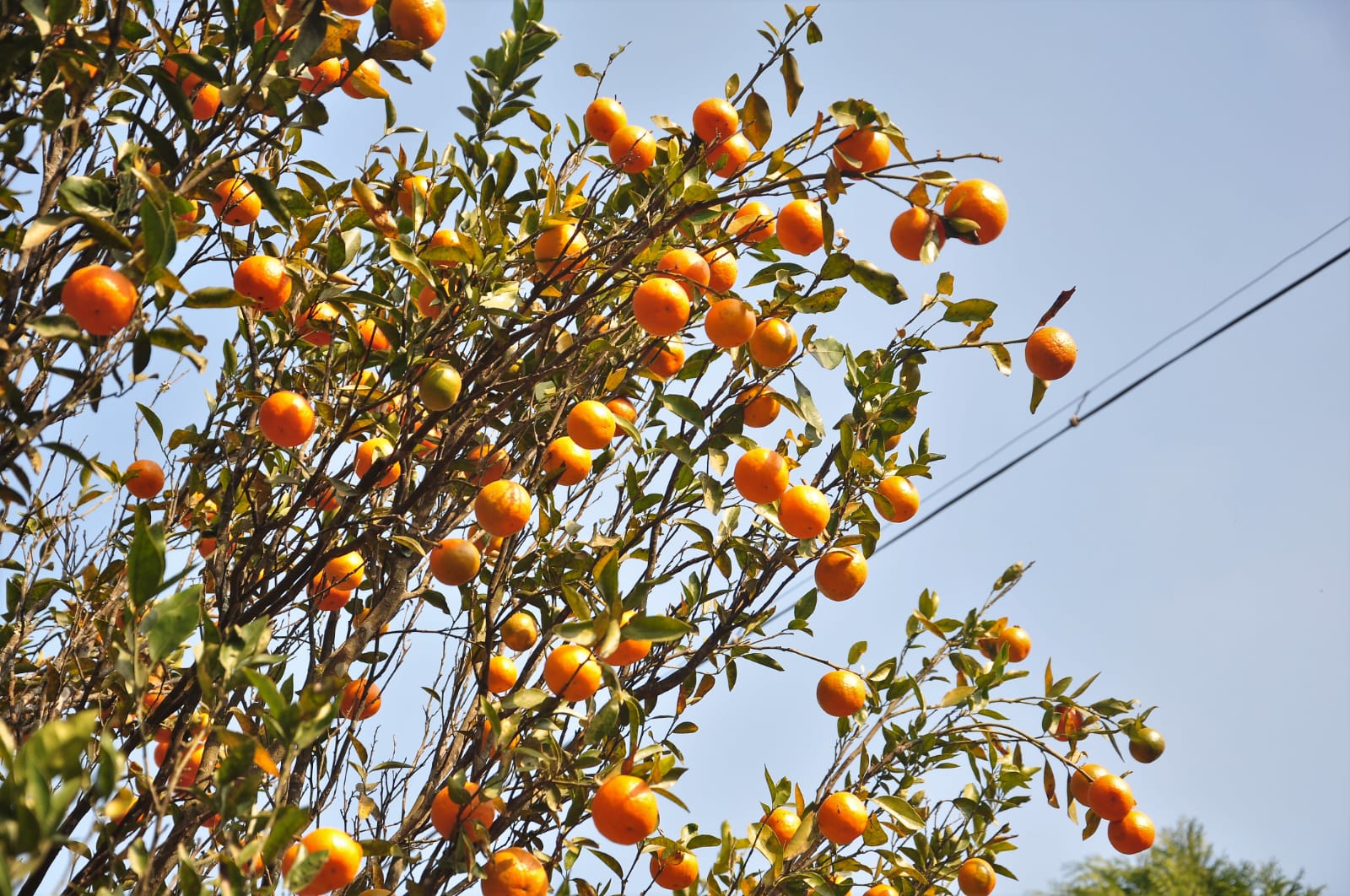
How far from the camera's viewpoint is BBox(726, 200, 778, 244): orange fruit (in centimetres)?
185

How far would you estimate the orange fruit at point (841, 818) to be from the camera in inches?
74.3

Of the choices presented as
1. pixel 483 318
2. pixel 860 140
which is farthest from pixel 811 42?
pixel 483 318

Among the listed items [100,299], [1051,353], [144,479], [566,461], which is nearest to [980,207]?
[1051,353]

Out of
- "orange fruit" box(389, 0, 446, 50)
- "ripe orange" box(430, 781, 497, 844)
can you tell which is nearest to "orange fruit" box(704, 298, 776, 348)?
"orange fruit" box(389, 0, 446, 50)

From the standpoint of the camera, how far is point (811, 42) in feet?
5.37

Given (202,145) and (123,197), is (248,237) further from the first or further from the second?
(123,197)

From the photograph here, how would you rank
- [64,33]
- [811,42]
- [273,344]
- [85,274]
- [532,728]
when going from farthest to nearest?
[273,344] → [811,42] → [532,728] → [64,33] → [85,274]

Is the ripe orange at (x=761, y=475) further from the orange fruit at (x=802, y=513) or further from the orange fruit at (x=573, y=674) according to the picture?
the orange fruit at (x=573, y=674)

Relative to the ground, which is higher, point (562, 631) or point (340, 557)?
point (340, 557)

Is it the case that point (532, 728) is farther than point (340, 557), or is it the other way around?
point (340, 557)

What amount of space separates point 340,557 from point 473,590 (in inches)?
10.7

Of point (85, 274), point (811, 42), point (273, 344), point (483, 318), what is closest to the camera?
point (85, 274)

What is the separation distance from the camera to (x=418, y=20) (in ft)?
4.90

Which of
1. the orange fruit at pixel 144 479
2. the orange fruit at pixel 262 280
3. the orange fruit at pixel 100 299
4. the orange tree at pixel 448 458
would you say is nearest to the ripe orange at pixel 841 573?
the orange tree at pixel 448 458
